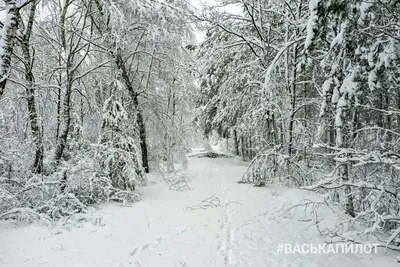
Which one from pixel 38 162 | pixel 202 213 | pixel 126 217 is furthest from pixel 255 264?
pixel 38 162

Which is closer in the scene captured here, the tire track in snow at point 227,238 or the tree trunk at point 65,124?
the tire track in snow at point 227,238

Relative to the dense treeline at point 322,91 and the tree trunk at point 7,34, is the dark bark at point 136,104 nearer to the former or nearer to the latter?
the dense treeline at point 322,91

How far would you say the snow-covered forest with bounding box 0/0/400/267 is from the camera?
13.7ft

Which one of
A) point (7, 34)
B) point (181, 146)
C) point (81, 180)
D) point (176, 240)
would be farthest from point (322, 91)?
point (181, 146)

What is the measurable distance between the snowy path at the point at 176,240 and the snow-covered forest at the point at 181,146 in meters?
0.04

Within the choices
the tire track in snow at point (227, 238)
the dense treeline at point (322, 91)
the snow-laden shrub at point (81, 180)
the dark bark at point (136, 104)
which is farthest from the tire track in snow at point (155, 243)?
the dark bark at point (136, 104)

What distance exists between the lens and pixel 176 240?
4.90 meters

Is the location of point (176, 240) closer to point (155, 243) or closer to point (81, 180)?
point (155, 243)

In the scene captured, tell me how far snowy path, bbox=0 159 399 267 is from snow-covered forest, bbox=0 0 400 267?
4 cm

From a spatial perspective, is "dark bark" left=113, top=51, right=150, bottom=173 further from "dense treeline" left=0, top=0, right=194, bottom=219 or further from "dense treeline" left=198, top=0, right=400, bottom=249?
"dense treeline" left=198, top=0, right=400, bottom=249

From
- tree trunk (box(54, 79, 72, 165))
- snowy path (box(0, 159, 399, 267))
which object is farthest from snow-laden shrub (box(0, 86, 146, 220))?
snowy path (box(0, 159, 399, 267))

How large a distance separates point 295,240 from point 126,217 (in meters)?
3.94

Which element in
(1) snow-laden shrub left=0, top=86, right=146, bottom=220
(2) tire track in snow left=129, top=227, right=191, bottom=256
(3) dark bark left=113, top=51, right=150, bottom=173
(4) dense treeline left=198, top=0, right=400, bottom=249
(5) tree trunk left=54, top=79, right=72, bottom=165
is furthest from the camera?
(3) dark bark left=113, top=51, right=150, bottom=173

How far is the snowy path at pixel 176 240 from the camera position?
410cm
